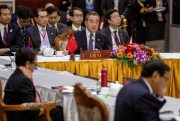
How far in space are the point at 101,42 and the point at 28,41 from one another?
111cm

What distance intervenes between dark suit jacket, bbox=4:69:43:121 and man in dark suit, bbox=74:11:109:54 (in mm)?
3293

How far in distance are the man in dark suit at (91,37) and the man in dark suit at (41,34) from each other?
53 centimetres

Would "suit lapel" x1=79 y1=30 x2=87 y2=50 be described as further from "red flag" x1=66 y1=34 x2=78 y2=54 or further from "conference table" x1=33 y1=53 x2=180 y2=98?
"conference table" x1=33 y1=53 x2=180 y2=98

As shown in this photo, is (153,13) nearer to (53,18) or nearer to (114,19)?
(53,18)

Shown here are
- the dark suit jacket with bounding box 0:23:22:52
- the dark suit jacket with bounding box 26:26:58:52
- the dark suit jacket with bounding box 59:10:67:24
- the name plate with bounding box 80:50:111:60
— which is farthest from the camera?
the dark suit jacket with bounding box 59:10:67:24

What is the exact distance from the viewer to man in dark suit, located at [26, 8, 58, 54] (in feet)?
27.9

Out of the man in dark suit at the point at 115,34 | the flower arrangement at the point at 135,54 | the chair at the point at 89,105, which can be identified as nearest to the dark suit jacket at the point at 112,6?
the man in dark suit at the point at 115,34

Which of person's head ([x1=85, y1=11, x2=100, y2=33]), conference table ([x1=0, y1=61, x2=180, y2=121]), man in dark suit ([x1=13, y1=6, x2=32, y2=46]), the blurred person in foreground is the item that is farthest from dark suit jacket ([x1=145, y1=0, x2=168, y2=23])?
the blurred person in foreground

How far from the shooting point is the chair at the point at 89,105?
12.0 feet

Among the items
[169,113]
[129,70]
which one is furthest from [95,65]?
[169,113]

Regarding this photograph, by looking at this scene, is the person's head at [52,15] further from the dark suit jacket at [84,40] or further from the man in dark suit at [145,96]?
the man in dark suit at [145,96]

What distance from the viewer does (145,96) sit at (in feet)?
11.6

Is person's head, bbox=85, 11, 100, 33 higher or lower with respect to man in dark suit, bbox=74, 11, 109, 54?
higher

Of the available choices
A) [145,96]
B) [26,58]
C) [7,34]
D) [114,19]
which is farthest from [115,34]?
[145,96]
